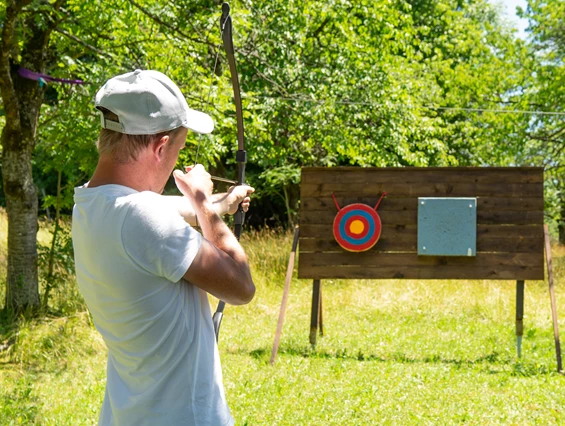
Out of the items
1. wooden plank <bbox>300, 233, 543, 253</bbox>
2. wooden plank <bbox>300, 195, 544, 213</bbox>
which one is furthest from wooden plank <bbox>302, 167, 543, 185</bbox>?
wooden plank <bbox>300, 233, 543, 253</bbox>

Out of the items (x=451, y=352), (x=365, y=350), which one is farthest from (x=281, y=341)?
(x=451, y=352)

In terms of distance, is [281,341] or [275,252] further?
[275,252]

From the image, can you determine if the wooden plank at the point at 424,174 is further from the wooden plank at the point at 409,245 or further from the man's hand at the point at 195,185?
the man's hand at the point at 195,185

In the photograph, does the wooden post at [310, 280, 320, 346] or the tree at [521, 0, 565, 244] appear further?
the tree at [521, 0, 565, 244]

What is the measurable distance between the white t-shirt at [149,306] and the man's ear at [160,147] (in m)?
0.10

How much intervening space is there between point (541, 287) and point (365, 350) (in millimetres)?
4607

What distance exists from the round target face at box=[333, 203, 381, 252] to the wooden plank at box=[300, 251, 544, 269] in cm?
13

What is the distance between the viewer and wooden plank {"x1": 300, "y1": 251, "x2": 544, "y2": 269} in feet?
21.8

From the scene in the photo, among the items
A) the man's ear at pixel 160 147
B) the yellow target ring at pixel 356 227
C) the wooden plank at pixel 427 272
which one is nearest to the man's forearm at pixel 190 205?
the man's ear at pixel 160 147

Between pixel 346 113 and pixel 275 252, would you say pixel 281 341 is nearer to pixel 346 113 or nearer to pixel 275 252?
pixel 275 252

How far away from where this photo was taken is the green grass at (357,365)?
469 centimetres

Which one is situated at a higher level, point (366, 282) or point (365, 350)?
point (366, 282)

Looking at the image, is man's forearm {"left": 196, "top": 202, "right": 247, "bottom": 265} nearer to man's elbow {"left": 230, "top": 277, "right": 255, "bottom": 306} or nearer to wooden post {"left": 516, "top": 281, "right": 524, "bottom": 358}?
man's elbow {"left": 230, "top": 277, "right": 255, "bottom": 306}

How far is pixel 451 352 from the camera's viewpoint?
6.73m
